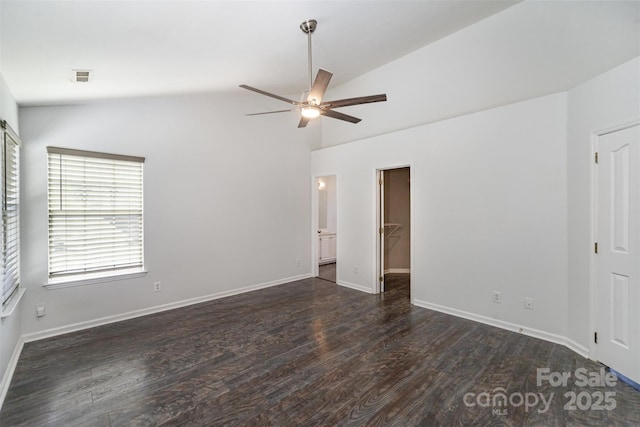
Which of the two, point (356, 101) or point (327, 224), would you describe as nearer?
point (356, 101)

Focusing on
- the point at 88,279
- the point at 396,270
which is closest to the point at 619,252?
the point at 396,270

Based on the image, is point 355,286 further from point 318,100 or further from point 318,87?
point 318,87

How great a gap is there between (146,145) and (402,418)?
417 cm

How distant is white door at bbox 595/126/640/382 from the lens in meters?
2.29

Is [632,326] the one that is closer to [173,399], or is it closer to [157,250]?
[173,399]

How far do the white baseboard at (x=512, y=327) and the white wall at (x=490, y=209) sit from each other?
0.03 m

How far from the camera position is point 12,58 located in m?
2.06

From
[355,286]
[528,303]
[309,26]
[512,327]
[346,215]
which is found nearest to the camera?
[309,26]

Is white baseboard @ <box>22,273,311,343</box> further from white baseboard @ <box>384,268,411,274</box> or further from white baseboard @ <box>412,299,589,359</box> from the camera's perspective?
white baseboard @ <box>412,299,589,359</box>

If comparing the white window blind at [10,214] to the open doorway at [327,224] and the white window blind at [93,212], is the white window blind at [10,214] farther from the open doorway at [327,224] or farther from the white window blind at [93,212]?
the open doorway at [327,224]

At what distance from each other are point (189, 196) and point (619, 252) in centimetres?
490

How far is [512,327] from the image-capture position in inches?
129

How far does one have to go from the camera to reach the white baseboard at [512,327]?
2.82 m

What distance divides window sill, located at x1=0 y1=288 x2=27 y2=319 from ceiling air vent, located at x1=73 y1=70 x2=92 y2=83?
2.06 metres
